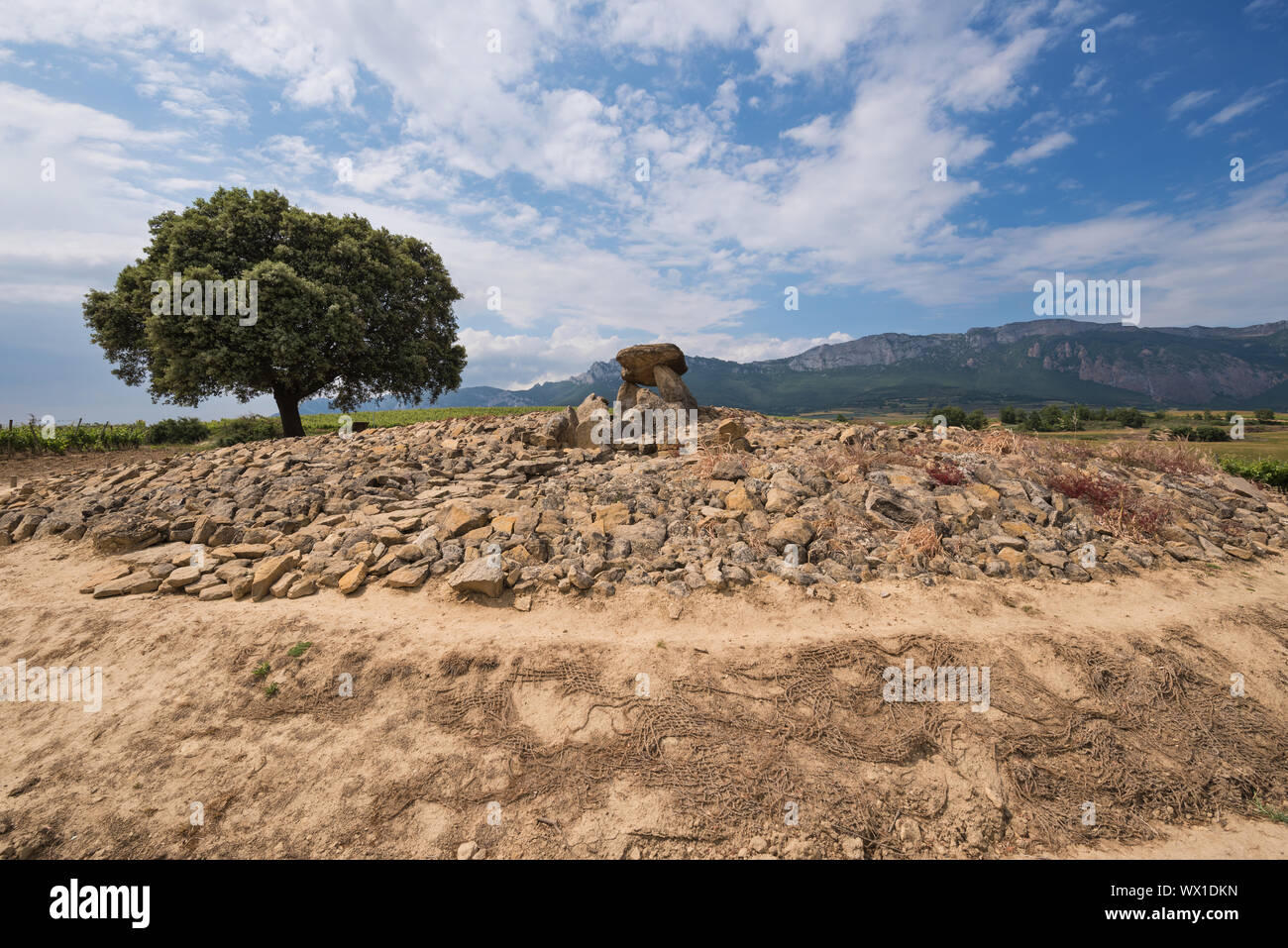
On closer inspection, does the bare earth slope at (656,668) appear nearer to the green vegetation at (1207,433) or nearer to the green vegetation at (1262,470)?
the green vegetation at (1262,470)

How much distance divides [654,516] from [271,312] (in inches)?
731

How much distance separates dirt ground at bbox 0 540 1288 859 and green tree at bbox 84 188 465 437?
14238mm

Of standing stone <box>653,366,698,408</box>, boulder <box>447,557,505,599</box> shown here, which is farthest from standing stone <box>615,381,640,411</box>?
boulder <box>447,557,505,599</box>

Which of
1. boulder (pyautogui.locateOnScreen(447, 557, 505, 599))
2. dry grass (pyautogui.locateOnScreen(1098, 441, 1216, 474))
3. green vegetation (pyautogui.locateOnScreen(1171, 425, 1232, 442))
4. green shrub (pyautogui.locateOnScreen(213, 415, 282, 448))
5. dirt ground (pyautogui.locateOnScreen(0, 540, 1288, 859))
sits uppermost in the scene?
green shrub (pyautogui.locateOnScreen(213, 415, 282, 448))

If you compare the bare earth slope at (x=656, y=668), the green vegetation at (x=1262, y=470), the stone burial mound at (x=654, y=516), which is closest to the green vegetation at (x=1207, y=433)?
the green vegetation at (x=1262, y=470)

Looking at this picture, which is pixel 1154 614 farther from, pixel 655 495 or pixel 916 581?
pixel 655 495

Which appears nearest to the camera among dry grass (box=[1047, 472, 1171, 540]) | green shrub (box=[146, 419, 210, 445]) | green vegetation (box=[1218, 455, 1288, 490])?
dry grass (box=[1047, 472, 1171, 540])

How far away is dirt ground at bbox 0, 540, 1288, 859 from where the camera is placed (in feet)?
15.1

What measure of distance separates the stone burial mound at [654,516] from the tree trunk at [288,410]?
743cm

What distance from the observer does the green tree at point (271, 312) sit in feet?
60.7

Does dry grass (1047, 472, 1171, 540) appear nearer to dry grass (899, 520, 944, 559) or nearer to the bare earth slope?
the bare earth slope

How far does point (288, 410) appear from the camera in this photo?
22.0 m
